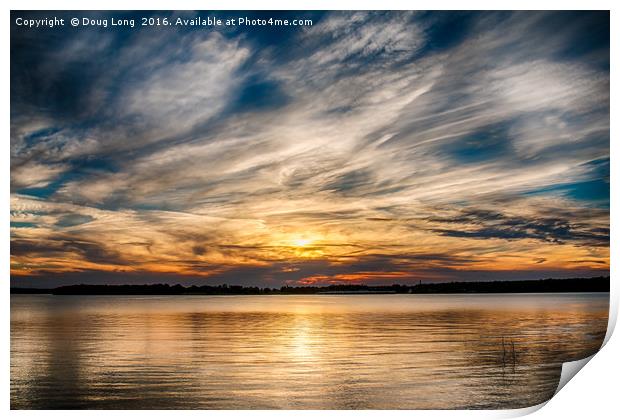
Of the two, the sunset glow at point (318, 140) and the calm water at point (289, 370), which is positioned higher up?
the sunset glow at point (318, 140)

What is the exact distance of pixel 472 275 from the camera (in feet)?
40.1

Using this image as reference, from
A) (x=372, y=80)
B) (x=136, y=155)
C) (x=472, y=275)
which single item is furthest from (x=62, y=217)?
(x=472, y=275)

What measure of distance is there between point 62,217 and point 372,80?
4.29 metres

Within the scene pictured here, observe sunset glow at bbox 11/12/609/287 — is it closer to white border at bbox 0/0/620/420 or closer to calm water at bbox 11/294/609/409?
white border at bbox 0/0/620/420

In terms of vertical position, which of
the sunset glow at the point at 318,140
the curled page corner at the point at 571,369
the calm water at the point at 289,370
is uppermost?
the sunset glow at the point at 318,140

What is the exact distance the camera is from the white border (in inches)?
200

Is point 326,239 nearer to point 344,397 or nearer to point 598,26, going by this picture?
point 344,397
